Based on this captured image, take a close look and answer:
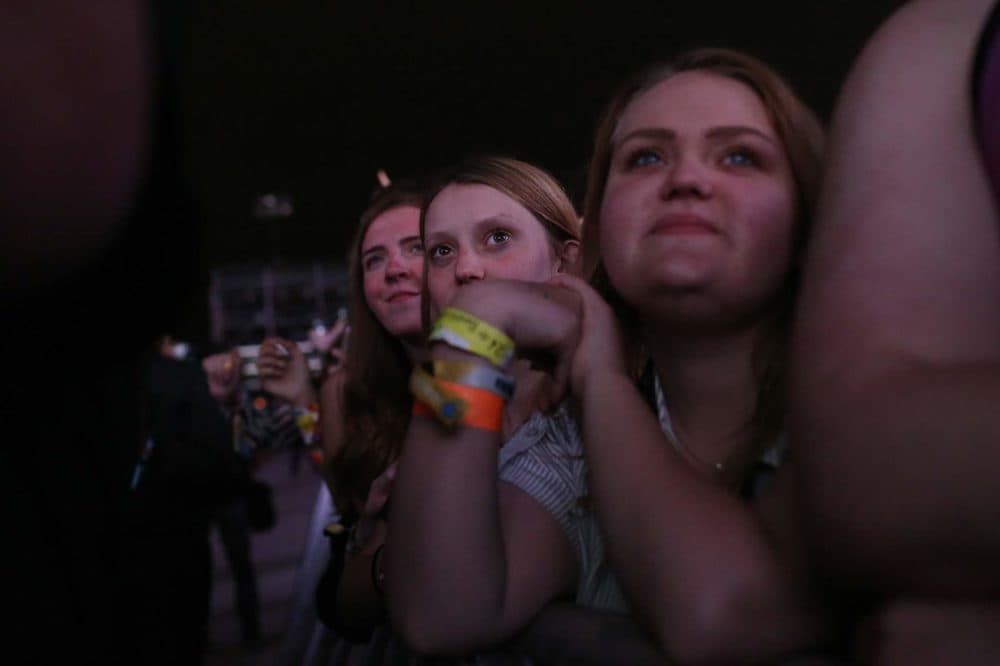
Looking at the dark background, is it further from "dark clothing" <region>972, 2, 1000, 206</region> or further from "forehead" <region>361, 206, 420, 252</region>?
"dark clothing" <region>972, 2, 1000, 206</region>

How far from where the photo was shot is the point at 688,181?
1.06 metres

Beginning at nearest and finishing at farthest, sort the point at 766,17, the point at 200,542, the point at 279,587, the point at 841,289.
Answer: the point at 841,289, the point at 200,542, the point at 279,587, the point at 766,17

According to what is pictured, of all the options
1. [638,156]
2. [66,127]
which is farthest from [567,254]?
[66,127]

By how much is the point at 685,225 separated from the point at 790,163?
0.66ft

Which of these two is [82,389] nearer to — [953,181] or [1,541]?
[1,541]

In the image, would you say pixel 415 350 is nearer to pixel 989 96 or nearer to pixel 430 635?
pixel 430 635

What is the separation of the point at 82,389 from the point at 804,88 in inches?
319

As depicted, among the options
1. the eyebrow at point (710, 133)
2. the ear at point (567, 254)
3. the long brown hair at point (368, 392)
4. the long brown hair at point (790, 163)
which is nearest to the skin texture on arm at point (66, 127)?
the eyebrow at point (710, 133)

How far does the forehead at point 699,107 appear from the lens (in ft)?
3.75

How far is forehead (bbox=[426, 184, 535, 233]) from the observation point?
193cm

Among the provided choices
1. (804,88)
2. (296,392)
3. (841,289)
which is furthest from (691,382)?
(804,88)

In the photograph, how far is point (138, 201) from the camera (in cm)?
72

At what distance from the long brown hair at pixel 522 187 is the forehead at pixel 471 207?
15mm

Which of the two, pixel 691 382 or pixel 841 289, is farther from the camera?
pixel 691 382
